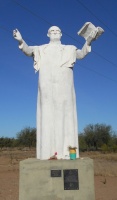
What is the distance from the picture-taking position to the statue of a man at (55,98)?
584 centimetres

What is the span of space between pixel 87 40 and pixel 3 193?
805 cm

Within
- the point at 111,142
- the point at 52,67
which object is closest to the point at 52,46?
the point at 52,67

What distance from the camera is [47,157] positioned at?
5.74 m

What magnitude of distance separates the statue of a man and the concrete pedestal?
1.44 ft

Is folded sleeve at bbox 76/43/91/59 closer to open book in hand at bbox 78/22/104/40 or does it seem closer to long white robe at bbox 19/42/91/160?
long white robe at bbox 19/42/91/160

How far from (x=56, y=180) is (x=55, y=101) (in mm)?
1530

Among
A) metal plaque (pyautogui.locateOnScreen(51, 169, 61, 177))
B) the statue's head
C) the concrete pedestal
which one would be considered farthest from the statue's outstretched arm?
metal plaque (pyautogui.locateOnScreen(51, 169, 61, 177))

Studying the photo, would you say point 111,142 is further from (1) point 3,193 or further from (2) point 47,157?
(2) point 47,157

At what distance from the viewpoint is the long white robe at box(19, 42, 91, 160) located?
19.1ft

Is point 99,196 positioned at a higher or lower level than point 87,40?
lower

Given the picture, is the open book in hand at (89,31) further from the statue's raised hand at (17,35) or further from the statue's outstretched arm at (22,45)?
the statue's raised hand at (17,35)

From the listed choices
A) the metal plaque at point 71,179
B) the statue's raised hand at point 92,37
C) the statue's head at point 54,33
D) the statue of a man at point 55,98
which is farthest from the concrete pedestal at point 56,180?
the statue's head at point 54,33

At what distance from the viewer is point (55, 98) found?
5.98 metres

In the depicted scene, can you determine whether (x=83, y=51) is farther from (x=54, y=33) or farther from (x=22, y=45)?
(x=22, y=45)
